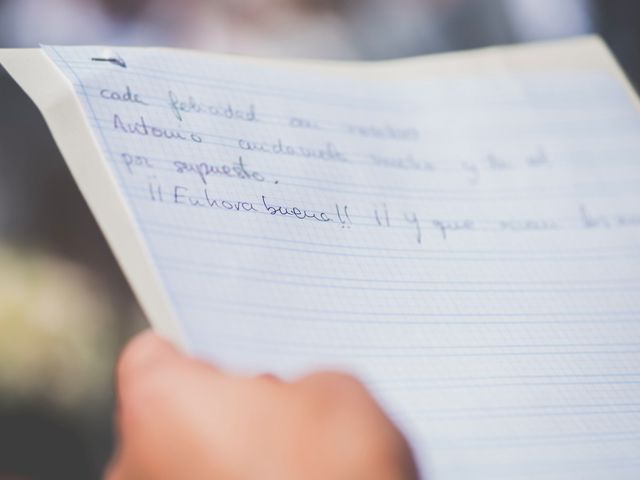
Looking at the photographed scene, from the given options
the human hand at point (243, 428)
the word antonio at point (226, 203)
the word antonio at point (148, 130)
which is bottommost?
the human hand at point (243, 428)

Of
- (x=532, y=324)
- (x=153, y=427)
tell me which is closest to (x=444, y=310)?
(x=532, y=324)

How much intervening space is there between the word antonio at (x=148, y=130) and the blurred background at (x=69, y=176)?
4 cm

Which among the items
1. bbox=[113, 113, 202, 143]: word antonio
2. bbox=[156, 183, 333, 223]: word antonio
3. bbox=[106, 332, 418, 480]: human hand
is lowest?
bbox=[106, 332, 418, 480]: human hand

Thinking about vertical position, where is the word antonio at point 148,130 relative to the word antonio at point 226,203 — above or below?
above

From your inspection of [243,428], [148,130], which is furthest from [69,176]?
[243,428]

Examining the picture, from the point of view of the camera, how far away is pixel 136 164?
34 cm

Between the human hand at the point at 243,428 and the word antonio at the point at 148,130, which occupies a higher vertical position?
the word antonio at the point at 148,130

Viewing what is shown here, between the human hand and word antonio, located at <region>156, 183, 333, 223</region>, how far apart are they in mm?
67

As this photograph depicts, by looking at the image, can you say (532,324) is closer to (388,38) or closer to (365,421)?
(365,421)

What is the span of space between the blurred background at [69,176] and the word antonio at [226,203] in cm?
4

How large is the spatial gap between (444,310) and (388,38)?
0.21 metres

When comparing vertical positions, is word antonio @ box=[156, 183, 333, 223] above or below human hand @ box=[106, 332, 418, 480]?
above

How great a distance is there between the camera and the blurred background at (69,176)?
33cm

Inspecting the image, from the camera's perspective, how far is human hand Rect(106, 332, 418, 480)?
281 millimetres
